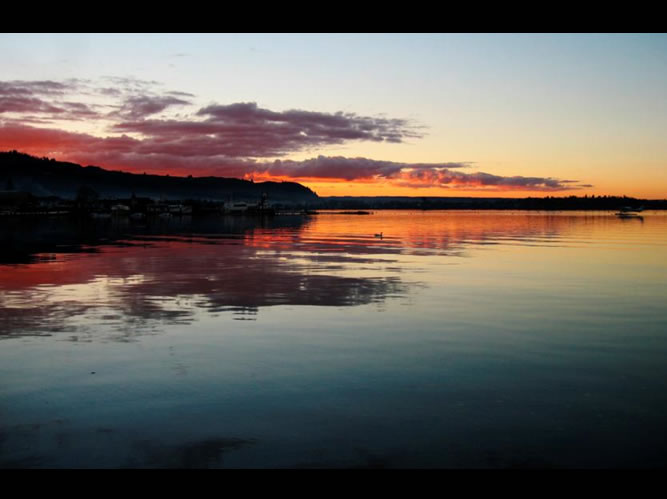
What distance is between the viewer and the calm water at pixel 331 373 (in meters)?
9.08

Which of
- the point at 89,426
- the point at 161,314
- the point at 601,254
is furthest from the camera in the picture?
the point at 601,254

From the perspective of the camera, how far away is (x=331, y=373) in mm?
13336

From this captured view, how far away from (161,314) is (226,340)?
4619 millimetres

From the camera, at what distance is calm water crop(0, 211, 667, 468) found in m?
9.08

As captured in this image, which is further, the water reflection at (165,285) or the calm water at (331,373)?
the water reflection at (165,285)

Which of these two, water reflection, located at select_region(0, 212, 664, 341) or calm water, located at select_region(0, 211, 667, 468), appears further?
water reflection, located at select_region(0, 212, 664, 341)

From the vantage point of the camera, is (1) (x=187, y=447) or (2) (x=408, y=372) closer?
(1) (x=187, y=447)

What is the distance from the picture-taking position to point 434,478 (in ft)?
22.4

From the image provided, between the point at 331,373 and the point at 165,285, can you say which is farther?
the point at 165,285
